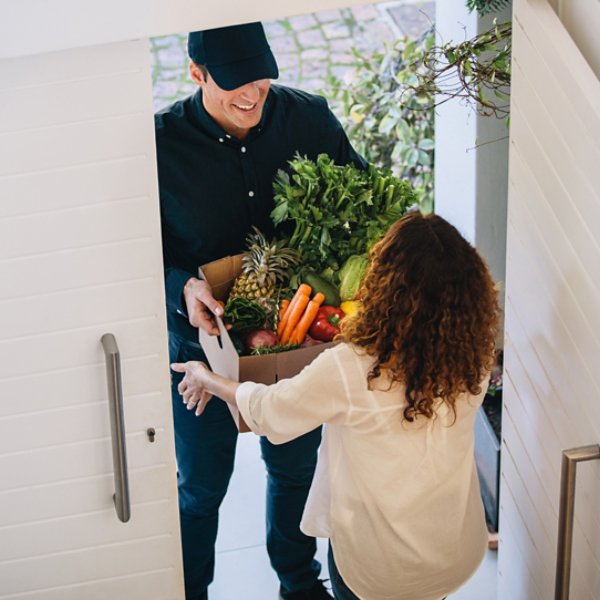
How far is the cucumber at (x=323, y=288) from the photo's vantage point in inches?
108

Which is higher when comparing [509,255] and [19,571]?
[509,255]

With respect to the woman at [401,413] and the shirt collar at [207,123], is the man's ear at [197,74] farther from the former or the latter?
the woman at [401,413]

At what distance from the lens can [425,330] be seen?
2207mm

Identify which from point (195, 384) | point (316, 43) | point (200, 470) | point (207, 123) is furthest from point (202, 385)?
point (316, 43)

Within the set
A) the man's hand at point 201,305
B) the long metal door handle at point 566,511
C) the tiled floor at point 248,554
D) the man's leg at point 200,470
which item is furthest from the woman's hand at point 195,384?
the tiled floor at point 248,554

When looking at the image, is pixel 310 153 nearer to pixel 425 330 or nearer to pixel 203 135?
pixel 203 135

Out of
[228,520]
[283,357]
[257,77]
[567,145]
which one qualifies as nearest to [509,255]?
[567,145]

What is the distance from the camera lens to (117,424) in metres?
2.32

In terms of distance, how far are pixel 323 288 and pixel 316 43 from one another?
4.58m

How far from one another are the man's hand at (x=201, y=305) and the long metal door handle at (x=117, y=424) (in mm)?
442

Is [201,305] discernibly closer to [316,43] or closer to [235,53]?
[235,53]

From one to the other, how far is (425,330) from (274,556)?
134cm

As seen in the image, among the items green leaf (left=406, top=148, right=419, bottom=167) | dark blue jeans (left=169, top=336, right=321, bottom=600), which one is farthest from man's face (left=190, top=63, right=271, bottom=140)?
green leaf (left=406, top=148, right=419, bottom=167)

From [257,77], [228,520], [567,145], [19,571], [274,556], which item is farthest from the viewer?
[228,520]
